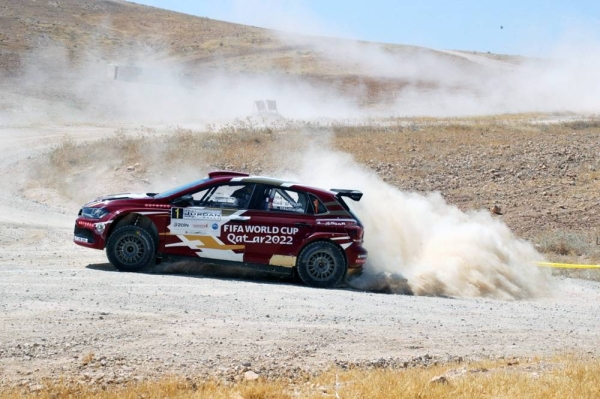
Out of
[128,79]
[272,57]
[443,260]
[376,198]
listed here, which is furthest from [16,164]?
[272,57]

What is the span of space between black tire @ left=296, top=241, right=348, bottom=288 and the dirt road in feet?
0.81

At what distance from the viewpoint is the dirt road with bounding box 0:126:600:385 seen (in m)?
7.95

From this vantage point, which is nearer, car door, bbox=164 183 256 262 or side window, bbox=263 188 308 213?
car door, bbox=164 183 256 262

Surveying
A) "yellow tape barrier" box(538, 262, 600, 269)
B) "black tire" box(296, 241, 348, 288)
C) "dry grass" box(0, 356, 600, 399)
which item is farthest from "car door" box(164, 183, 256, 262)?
"yellow tape barrier" box(538, 262, 600, 269)

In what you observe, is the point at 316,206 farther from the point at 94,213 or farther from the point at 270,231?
the point at 94,213

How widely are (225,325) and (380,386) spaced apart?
7.81 feet

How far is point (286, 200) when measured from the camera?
41.6ft

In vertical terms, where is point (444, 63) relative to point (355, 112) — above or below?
above

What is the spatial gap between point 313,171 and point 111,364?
1369 centimetres

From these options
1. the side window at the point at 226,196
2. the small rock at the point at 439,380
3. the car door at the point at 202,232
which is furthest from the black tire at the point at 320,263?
the small rock at the point at 439,380

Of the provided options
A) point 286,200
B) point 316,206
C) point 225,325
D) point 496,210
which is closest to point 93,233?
point 286,200

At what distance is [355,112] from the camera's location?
5512cm

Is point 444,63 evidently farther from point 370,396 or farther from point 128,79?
point 370,396

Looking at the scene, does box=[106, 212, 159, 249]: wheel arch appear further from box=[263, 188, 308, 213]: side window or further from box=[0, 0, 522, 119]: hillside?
box=[0, 0, 522, 119]: hillside
